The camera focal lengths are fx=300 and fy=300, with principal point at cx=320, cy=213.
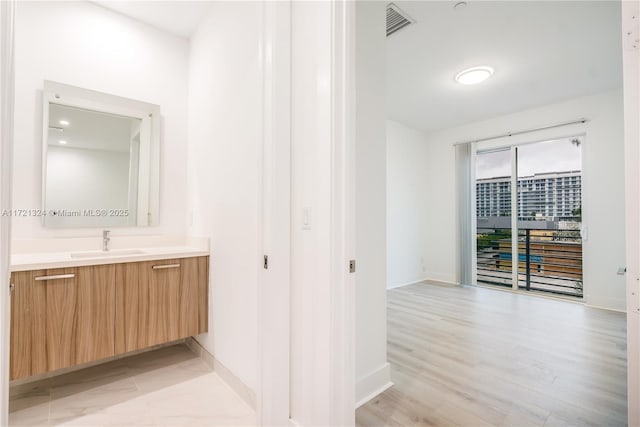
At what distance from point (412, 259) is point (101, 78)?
4827mm

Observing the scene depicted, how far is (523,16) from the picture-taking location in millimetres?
2443

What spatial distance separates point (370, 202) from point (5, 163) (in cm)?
167

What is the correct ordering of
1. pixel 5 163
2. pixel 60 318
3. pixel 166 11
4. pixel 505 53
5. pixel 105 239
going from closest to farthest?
1. pixel 5 163
2. pixel 60 318
3. pixel 105 239
4. pixel 166 11
5. pixel 505 53

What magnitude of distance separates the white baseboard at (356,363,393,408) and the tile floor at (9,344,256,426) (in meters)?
0.63

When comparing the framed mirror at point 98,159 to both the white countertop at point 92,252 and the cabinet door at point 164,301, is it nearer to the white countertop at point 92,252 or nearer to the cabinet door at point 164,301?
the white countertop at point 92,252

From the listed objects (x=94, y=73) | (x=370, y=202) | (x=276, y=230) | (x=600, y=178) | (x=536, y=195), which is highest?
(x=94, y=73)

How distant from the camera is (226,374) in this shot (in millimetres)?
2006

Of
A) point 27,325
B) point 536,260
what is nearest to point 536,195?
point 536,260

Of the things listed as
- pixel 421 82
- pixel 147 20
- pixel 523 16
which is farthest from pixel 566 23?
pixel 147 20

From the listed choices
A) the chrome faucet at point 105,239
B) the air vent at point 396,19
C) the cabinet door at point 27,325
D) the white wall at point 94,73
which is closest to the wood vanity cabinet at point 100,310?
the cabinet door at point 27,325

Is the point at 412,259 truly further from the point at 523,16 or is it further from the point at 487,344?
the point at 523,16

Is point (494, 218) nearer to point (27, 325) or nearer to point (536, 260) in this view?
point (536, 260)

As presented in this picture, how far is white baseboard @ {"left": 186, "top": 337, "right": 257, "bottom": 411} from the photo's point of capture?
5.79 ft

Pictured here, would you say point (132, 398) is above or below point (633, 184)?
below
